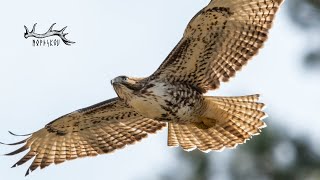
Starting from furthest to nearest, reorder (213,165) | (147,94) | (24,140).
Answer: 1. (213,165)
2. (24,140)
3. (147,94)

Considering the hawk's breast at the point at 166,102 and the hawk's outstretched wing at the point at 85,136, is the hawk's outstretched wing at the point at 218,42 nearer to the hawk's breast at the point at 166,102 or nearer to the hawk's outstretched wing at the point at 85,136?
the hawk's breast at the point at 166,102

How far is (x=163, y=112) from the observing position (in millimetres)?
15961

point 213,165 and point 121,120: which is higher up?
point 121,120

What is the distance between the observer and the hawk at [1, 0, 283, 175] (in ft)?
52.1

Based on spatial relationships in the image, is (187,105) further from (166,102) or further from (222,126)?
(222,126)

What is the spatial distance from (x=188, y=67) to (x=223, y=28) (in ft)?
1.96

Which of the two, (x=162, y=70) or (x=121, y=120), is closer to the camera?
(x=162, y=70)

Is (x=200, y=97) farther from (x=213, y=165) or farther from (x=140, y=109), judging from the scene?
(x=213, y=165)

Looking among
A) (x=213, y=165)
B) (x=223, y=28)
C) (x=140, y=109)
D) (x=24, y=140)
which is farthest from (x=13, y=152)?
(x=213, y=165)

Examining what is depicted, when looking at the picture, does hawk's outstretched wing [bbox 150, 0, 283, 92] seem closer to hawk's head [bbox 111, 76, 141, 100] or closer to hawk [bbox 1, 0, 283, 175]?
hawk [bbox 1, 0, 283, 175]

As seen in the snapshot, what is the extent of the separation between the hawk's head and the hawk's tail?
88 cm

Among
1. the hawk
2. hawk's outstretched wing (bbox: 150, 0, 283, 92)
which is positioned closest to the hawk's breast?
the hawk

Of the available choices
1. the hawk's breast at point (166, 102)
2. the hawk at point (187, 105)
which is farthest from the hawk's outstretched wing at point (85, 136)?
the hawk's breast at point (166, 102)

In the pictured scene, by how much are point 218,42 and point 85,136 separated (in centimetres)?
219
